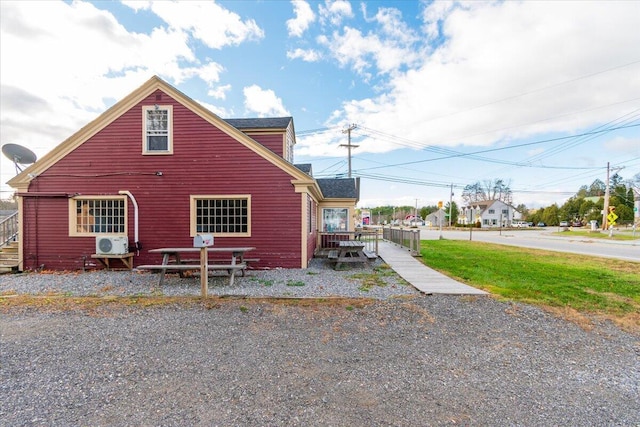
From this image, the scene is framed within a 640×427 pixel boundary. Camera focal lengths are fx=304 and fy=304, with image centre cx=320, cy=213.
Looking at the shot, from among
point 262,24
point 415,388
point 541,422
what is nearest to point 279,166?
point 262,24

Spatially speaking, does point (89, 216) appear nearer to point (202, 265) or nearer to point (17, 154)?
point (17, 154)

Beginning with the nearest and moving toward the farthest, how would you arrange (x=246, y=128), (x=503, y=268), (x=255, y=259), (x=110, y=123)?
(x=255, y=259) < (x=110, y=123) < (x=503, y=268) < (x=246, y=128)

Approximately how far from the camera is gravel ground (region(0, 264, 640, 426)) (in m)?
2.55

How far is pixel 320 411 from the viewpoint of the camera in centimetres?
256

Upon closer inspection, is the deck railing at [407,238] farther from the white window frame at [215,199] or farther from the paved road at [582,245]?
the paved road at [582,245]

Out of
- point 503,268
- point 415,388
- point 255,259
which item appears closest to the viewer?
point 415,388

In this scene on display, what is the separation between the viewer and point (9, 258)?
9.70 meters

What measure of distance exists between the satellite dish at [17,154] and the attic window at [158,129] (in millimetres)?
4202

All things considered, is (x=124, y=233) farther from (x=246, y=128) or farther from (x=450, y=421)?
(x=450, y=421)

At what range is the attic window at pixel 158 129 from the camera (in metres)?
9.67

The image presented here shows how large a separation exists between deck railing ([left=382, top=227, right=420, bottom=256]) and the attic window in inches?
402

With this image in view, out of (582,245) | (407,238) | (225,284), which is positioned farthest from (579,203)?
(225,284)

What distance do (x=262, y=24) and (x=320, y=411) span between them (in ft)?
45.5

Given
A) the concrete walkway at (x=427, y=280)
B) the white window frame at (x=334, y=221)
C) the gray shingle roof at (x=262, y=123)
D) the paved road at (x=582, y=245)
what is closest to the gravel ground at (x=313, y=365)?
the concrete walkway at (x=427, y=280)
